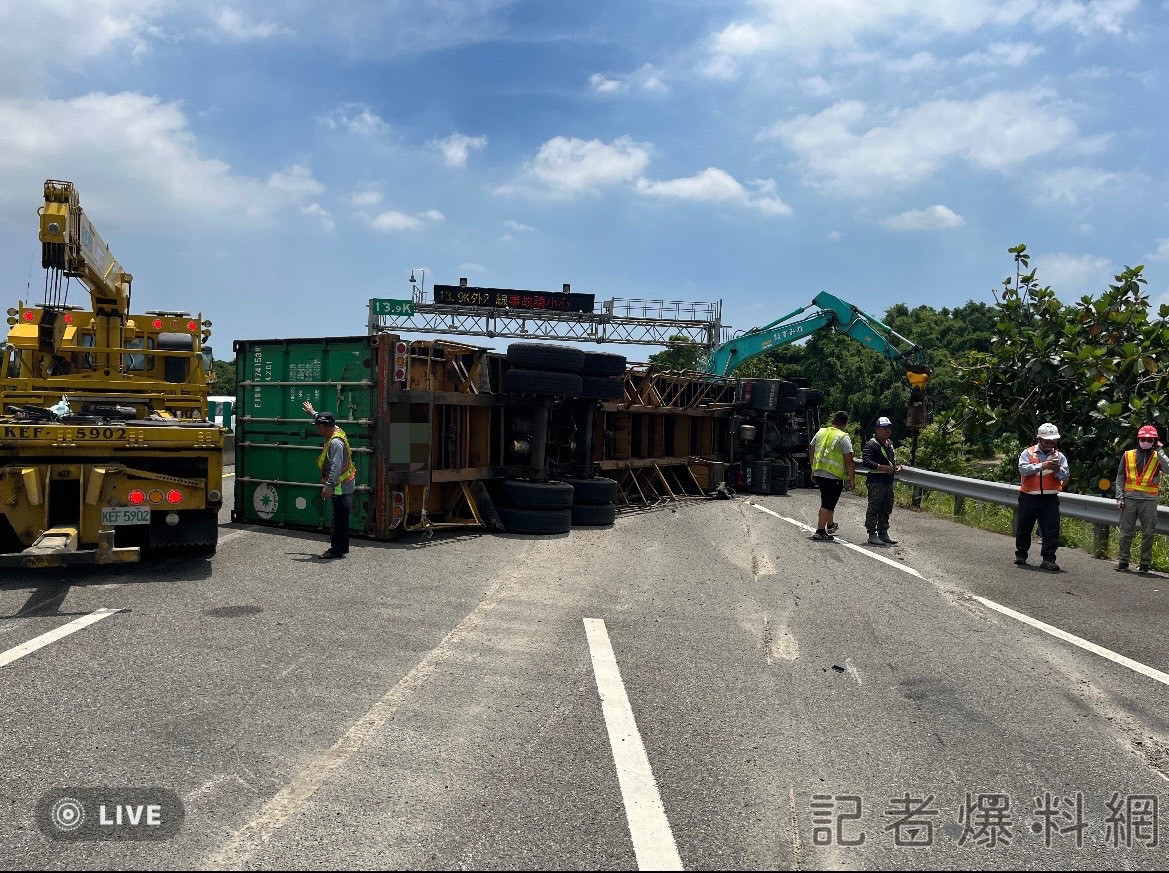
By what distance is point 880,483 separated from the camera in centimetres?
Result: 1169

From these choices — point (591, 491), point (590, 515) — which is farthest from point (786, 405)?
A: point (590, 515)

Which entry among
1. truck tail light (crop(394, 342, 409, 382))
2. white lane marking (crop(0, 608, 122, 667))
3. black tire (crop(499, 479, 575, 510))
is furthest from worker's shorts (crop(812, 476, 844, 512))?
white lane marking (crop(0, 608, 122, 667))

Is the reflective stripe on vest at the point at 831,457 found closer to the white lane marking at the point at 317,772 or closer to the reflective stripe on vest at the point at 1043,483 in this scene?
the reflective stripe on vest at the point at 1043,483

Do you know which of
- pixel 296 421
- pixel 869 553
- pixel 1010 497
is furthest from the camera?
pixel 1010 497

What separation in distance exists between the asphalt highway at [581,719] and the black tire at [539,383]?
4189 mm

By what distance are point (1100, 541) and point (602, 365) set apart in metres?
7.03

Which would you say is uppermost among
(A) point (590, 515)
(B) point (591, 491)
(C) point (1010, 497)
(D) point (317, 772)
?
(C) point (1010, 497)

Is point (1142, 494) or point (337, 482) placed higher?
point (1142, 494)

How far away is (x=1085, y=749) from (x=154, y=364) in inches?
411

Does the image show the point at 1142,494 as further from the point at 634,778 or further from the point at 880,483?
the point at 634,778

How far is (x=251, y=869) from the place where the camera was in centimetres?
303

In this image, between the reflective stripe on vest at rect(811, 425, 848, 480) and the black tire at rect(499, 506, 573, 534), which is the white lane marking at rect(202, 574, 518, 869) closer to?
the black tire at rect(499, 506, 573, 534)

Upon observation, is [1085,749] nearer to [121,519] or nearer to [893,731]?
[893,731]

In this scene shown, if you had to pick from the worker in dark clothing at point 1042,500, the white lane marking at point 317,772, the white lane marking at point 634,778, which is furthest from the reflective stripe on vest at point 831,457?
the white lane marking at point 317,772
